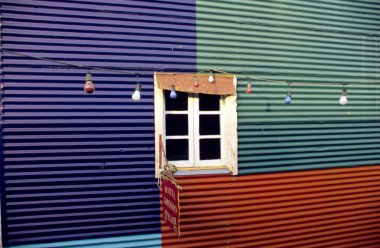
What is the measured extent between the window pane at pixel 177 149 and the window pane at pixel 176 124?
0.17m

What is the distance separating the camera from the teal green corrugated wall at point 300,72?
6.36 metres

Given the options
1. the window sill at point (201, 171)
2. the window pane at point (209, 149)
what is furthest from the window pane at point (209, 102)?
the window sill at point (201, 171)

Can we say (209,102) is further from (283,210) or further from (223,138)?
(283,210)

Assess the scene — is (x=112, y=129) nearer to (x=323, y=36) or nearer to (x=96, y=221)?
(x=96, y=221)

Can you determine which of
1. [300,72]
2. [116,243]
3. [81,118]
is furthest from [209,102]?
[116,243]

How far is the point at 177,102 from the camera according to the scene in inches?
244

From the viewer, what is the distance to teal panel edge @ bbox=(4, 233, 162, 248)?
17.7 ft

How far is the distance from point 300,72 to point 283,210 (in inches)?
111

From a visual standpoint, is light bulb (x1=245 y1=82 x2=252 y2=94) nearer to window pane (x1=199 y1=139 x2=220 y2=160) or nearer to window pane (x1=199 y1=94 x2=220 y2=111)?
window pane (x1=199 y1=94 x2=220 y2=111)

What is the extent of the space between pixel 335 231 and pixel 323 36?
13.5 ft

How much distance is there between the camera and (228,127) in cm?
632

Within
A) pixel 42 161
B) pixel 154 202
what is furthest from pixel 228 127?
pixel 42 161

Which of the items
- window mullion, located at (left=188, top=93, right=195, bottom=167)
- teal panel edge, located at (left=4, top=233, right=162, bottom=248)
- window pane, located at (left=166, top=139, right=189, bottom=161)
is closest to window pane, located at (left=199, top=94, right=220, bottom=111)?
window mullion, located at (left=188, top=93, right=195, bottom=167)

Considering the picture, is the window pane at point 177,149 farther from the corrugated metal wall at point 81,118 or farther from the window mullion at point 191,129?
the corrugated metal wall at point 81,118
